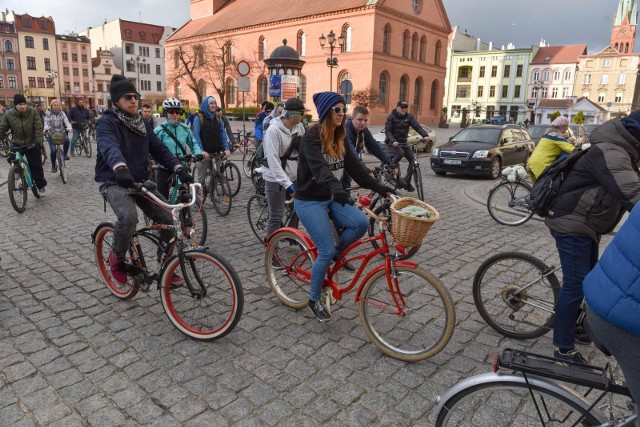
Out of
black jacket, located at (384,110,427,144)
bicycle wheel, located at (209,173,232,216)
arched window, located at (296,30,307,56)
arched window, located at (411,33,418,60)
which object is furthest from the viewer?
arched window, located at (411,33,418,60)

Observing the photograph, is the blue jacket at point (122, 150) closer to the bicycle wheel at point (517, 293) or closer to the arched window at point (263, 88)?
the bicycle wheel at point (517, 293)

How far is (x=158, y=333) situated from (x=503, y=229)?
20.4 ft

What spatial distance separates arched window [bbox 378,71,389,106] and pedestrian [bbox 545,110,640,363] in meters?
48.8

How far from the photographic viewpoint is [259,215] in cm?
691

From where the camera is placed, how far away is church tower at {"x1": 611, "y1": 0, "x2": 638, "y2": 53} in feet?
369

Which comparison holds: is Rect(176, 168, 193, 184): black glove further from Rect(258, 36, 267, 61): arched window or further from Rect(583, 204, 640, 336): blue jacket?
Rect(258, 36, 267, 61): arched window

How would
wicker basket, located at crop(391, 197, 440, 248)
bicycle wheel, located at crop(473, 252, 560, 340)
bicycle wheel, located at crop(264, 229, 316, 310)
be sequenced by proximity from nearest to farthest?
wicker basket, located at crop(391, 197, 440, 248)
bicycle wheel, located at crop(473, 252, 560, 340)
bicycle wheel, located at crop(264, 229, 316, 310)

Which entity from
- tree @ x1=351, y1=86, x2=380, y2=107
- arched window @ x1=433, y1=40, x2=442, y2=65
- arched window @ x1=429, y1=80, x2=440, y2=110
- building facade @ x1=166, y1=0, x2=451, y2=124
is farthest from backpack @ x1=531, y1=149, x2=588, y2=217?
arched window @ x1=433, y1=40, x2=442, y2=65

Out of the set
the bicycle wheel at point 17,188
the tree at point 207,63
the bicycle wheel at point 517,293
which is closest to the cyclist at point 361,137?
the bicycle wheel at point 517,293

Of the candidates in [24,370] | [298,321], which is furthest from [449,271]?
[24,370]

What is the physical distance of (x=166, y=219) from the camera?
14.4 feet

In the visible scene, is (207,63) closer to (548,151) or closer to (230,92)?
(230,92)

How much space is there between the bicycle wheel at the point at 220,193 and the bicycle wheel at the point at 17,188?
3486mm

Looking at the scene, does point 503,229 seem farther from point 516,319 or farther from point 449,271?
point 516,319
